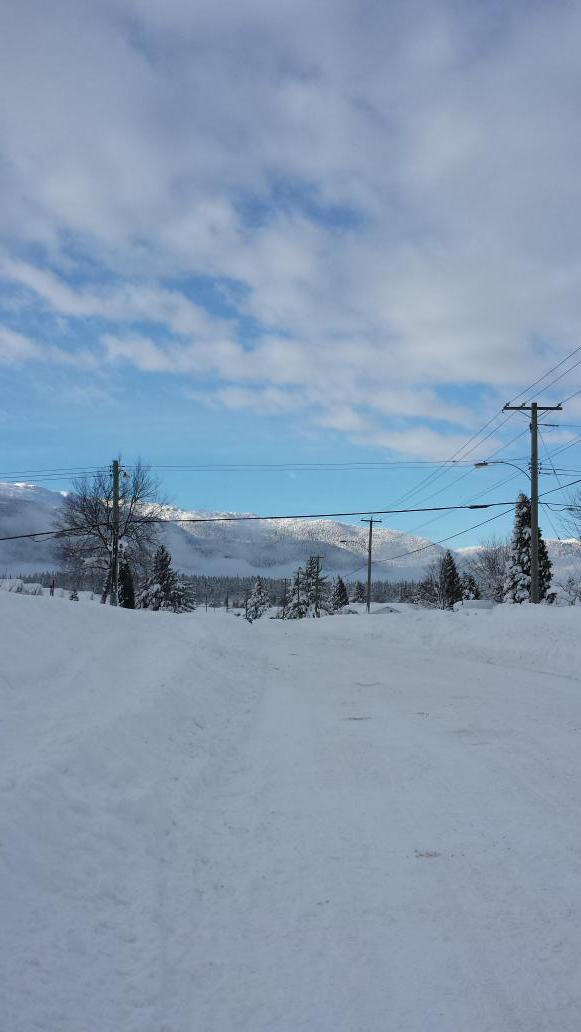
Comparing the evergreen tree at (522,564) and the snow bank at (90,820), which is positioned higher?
the evergreen tree at (522,564)

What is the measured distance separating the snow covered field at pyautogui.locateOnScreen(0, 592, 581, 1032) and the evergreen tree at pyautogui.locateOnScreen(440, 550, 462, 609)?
6175 cm

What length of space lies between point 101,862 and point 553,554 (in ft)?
200

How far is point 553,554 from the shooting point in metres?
58.6

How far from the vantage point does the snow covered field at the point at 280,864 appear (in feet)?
8.77

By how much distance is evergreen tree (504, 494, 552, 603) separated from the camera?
48844mm

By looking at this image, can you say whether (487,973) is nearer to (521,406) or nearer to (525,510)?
(521,406)

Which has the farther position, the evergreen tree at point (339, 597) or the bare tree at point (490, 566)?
the evergreen tree at point (339, 597)

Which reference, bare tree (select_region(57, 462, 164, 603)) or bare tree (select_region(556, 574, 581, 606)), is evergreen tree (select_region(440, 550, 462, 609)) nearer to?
bare tree (select_region(556, 574, 581, 606))

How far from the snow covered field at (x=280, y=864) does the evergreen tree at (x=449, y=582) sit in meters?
61.8

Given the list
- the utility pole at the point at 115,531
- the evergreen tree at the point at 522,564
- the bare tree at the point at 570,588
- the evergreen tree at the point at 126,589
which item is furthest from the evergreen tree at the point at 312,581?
the utility pole at the point at 115,531

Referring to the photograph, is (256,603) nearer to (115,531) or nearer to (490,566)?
(490,566)

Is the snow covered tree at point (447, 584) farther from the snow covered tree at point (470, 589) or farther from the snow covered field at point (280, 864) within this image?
the snow covered field at point (280, 864)

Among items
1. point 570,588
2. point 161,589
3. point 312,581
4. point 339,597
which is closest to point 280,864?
point 161,589

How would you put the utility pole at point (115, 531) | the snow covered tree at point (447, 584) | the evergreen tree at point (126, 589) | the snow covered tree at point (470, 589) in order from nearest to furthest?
1. the utility pole at point (115, 531)
2. the evergreen tree at point (126, 589)
3. the snow covered tree at point (447, 584)
4. the snow covered tree at point (470, 589)
